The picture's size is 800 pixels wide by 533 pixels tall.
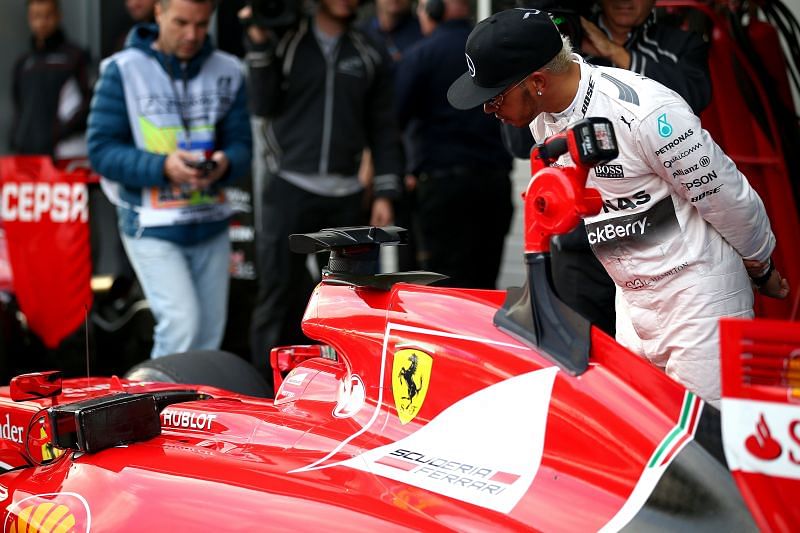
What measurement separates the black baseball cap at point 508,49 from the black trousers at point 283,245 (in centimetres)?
301

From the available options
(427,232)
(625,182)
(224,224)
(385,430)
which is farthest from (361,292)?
(427,232)

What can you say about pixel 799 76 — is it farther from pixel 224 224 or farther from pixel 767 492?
pixel 767 492

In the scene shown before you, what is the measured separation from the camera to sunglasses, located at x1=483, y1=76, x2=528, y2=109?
2.93 m

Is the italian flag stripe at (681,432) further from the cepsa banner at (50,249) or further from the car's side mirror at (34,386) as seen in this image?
the cepsa banner at (50,249)

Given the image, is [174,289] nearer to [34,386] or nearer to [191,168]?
[191,168]

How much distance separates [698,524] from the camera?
2369mm

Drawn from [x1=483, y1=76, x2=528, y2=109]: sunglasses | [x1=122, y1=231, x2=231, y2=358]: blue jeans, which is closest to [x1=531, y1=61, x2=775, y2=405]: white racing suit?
[x1=483, y1=76, x2=528, y2=109]: sunglasses

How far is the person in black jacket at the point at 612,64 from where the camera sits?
4008 mm

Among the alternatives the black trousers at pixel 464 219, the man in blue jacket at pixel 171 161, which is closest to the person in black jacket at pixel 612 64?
the man in blue jacket at pixel 171 161

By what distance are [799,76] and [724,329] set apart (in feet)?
10.5

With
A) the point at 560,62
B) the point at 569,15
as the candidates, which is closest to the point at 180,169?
the point at 569,15

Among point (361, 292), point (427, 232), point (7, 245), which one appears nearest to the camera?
point (361, 292)

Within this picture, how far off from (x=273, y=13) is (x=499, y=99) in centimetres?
290

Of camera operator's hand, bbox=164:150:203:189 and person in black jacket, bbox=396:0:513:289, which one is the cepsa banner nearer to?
camera operator's hand, bbox=164:150:203:189
